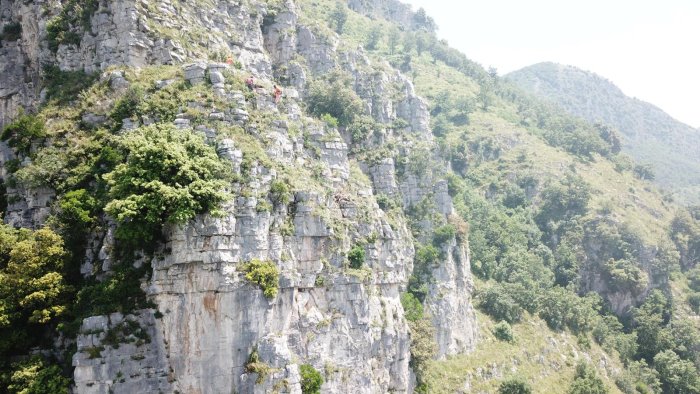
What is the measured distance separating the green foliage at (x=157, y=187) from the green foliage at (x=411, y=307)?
30114 millimetres

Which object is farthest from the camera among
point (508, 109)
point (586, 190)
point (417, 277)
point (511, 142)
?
point (508, 109)

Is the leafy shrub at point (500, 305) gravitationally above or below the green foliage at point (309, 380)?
above

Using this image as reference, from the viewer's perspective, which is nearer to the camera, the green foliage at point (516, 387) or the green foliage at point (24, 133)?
the green foliage at point (24, 133)

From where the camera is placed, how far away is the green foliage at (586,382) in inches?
2485

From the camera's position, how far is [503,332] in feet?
227

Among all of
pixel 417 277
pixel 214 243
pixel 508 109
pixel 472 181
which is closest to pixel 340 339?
pixel 214 243

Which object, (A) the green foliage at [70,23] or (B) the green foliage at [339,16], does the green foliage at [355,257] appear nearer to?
(A) the green foliage at [70,23]

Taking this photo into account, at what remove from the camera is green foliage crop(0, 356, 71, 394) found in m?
31.2

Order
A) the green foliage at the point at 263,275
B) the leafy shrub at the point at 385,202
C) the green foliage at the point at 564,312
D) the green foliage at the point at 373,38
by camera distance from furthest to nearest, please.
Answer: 1. the green foliage at the point at 373,38
2. the green foliage at the point at 564,312
3. the leafy shrub at the point at 385,202
4. the green foliage at the point at 263,275

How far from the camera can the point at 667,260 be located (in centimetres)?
8875

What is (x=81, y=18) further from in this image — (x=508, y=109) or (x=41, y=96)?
(x=508, y=109)

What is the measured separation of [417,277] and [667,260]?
56498 millimetres

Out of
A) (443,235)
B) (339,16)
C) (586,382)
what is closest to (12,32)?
(443,235)

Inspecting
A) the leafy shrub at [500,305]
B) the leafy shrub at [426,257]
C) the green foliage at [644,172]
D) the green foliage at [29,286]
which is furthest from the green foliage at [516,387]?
the green foliage at [644,172]
